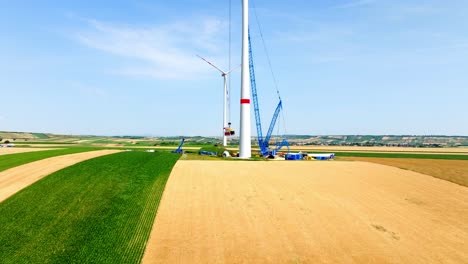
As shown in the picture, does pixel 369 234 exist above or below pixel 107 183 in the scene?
below

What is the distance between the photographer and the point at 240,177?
51.9 m

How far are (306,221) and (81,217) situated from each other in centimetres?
2221

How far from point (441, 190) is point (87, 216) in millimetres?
47024

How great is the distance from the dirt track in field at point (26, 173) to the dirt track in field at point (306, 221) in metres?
18.1

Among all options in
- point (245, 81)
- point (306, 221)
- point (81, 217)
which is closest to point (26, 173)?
point (81, 217)

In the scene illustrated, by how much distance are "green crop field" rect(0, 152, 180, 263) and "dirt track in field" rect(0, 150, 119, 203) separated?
1.73m

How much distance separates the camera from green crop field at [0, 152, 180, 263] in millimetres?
26172

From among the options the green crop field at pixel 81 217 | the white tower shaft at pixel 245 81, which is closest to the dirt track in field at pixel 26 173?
the green crop field at pixel 81 217

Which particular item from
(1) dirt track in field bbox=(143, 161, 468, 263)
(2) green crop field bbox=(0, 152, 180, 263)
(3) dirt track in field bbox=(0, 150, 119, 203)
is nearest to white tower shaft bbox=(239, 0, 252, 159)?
(1) dirt track in field bbox=(143, 161, 468, 263)

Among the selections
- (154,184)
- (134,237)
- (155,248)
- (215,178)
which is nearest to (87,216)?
(134,237)

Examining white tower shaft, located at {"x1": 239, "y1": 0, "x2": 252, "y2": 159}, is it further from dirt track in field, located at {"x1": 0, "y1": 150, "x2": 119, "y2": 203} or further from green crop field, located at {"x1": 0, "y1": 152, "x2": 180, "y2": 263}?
dirt track in field, located at {"x1": 0, "y1": 150, "x2": 119, "y2": 203}

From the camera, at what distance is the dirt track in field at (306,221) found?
2739 centimetres

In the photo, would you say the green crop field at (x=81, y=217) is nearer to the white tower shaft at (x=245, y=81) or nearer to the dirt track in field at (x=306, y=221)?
the dirt track in field at (x=306, y=221)

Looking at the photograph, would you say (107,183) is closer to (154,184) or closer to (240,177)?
(154,184)
